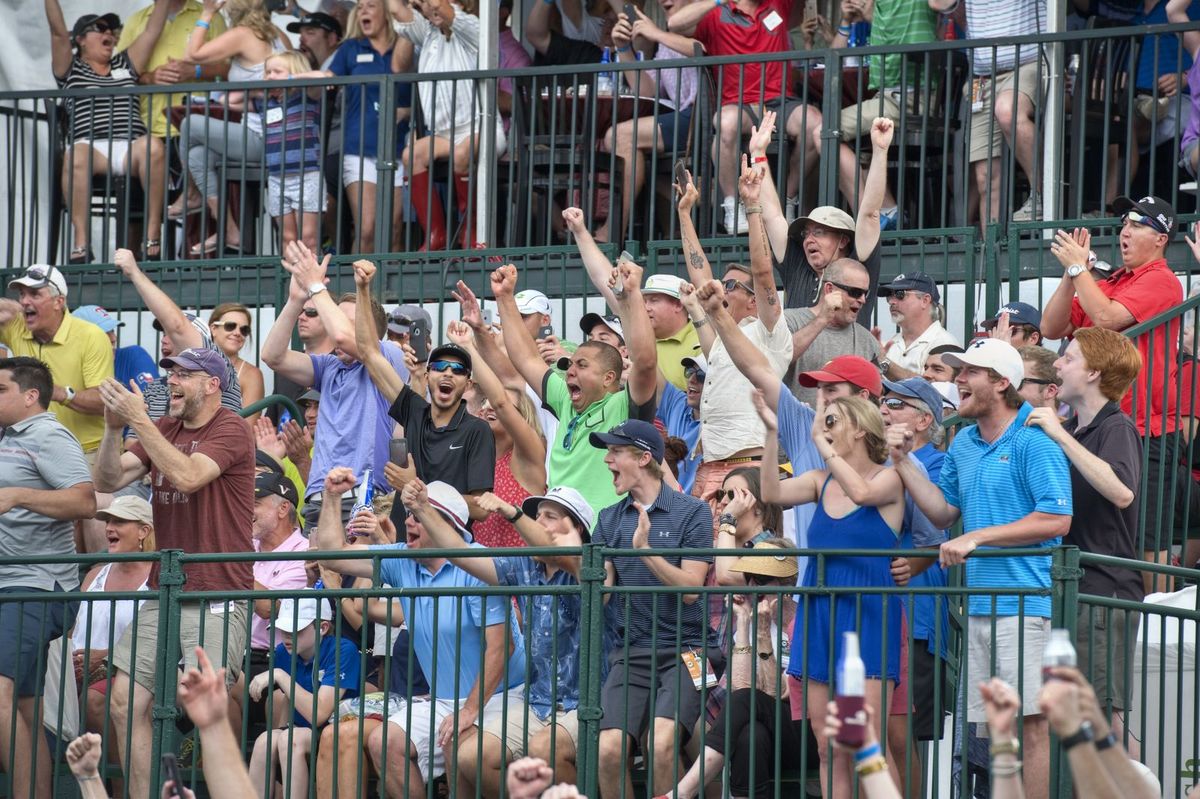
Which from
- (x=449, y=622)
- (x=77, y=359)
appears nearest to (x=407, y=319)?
(x=77, y=359)

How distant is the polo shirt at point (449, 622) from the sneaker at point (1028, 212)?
5463 mm

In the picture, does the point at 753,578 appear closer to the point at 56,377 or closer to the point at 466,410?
the point at 466,410

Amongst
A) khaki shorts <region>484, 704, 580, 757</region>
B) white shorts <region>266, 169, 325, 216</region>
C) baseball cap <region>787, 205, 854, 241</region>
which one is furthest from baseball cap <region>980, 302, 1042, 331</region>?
white shorts <region>266, 169, 325, 216</region>

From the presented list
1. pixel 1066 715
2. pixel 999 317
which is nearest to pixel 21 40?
pixel 999 317

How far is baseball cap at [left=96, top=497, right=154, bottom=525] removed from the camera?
1063 centimetres

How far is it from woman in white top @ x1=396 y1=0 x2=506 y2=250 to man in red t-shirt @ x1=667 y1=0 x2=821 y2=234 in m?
1.46

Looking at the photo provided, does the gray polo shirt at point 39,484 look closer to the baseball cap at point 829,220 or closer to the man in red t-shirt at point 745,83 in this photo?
the baseball cap at point 829,220

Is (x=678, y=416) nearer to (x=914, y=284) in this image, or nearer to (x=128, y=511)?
(x=914, y=284)

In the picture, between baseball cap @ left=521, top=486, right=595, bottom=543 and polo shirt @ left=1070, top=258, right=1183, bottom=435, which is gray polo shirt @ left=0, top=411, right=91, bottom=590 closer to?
baseball cap @ left=521, top=486, right=595, bottom=543

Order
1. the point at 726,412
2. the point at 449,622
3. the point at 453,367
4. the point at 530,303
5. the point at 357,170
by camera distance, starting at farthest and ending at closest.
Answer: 1. the point at 357,170
2. the point at 530,303
3. the point at 453,367
4. the point at 726,412
5. the point at 449,622

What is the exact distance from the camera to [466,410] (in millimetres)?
11211

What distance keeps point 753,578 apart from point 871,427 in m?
0.97

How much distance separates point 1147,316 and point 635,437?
313 cm

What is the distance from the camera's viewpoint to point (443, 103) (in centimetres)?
1535
